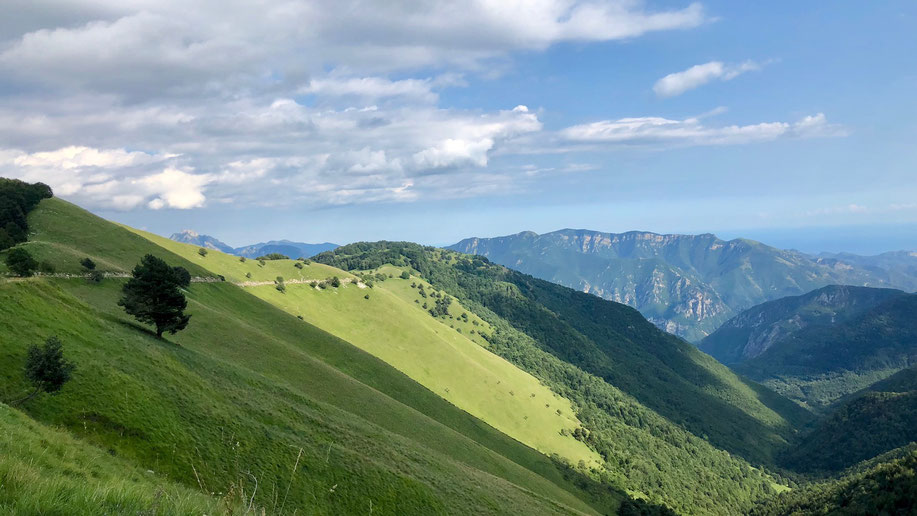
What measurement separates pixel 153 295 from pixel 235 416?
862 inches

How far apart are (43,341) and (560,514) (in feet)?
205

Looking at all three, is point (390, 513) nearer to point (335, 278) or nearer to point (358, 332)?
point (358, 332)

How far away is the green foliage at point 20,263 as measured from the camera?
56000mm

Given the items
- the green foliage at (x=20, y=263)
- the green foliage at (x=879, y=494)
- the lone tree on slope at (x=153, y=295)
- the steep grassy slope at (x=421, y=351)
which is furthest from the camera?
the steep grassy slope at (x=421, y=351)

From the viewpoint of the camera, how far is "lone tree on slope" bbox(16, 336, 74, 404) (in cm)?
2919

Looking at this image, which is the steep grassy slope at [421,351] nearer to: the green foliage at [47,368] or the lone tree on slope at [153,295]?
the lone tree on slope at [153,295]

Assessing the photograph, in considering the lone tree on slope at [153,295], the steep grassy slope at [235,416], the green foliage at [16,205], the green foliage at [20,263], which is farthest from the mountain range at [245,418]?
the lone tree on slope at [153,295]

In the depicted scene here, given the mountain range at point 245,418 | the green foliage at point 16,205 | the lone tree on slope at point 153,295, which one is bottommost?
the mountain range at point 245,418

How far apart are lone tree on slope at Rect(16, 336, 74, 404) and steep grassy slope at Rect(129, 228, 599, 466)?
358 ft

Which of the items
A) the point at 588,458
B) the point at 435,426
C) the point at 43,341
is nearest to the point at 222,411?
the point at 43,341

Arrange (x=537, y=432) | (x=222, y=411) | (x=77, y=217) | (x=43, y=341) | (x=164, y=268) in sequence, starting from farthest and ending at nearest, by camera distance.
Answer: (x=537, y=432)
(x=77, y=217)
(x=164, y=268)
(x=222, y=411)
(x=43, y=341)

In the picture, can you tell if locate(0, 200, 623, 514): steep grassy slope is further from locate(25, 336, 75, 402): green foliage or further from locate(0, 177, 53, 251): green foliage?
locate(0, 177, 53, 251): green foliage

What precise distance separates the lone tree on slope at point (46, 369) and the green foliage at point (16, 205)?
58.0 metres

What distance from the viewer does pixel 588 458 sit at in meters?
151
